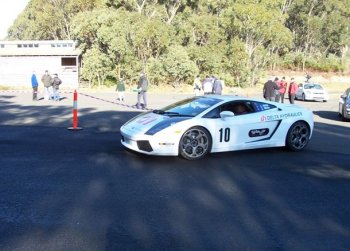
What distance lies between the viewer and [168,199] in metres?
6.11

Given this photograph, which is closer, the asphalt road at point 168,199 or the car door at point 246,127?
the asphalt road at point 168,199

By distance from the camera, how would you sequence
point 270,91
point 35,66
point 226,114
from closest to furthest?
1. point 226,114
2. point 270,91
3. point 35,66

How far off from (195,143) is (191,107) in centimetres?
99

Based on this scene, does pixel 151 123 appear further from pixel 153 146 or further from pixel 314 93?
pixel 314 93

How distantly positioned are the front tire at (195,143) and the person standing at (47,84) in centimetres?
1652

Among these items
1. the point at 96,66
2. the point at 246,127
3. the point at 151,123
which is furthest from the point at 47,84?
the point at 96,66

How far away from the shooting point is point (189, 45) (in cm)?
4469

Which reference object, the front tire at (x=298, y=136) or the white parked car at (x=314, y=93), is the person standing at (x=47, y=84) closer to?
the front tire at (x=298, y=136)

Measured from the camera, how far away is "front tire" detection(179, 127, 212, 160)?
8.64m

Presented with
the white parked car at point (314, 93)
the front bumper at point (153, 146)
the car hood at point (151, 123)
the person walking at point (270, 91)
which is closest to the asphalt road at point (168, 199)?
the front bumper at point (153, 146)

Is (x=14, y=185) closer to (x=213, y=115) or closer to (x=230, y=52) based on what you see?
(x=213, y=115)

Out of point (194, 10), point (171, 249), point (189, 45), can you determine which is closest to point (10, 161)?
point (171, 249)

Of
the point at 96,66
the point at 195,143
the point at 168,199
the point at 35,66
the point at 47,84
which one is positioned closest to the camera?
the point at 168,199

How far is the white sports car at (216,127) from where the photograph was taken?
8.56 m
